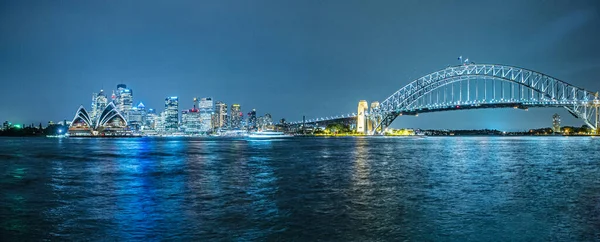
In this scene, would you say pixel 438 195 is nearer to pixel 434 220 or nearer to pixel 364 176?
pixel 434 220

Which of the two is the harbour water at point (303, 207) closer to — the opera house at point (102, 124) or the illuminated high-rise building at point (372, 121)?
the illuminated high-rise building at point (372, 121)

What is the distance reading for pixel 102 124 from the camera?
173625 millimetres

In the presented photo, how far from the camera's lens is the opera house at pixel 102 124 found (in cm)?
17388

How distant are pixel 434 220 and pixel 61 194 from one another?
39.7 feet

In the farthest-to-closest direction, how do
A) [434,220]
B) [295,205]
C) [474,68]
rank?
[474,68] < [295,205] < [434,220]

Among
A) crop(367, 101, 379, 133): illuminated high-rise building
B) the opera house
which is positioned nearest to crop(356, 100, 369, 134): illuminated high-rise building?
crop(367, 101, 379, 133): illuminated high-rise building

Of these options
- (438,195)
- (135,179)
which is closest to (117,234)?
(438,195)

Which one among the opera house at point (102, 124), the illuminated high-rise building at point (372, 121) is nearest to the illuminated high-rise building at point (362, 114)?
the illuminated high-rise building at point (372, 121)

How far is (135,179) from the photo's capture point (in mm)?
19922

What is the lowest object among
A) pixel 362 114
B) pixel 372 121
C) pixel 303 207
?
pixel 303 207

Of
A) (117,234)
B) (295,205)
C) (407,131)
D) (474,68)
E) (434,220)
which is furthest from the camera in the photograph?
(407,131)

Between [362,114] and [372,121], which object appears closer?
[372,121]

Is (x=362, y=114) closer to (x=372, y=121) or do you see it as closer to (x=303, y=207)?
(x=372, y=121)

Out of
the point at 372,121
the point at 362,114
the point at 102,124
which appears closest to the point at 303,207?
the point at 372,121
